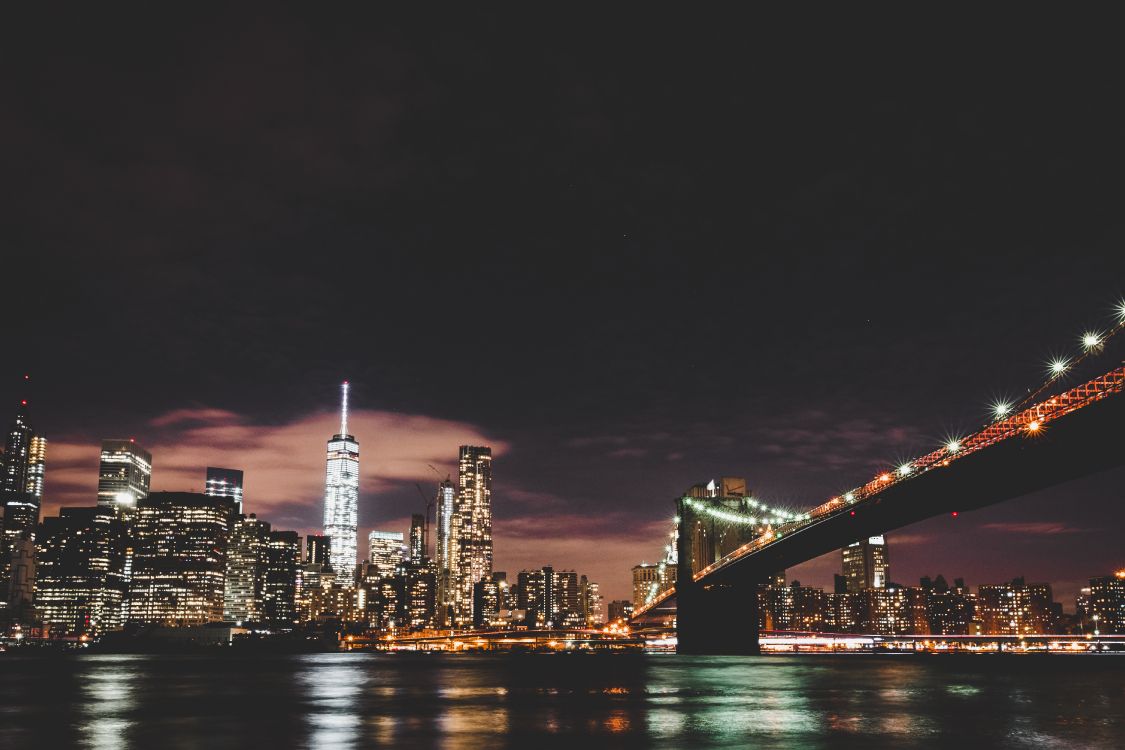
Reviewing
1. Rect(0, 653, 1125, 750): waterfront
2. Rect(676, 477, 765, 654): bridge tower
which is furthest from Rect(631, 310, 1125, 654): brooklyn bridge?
Rect(0, 653, 1125, 750): waterfront

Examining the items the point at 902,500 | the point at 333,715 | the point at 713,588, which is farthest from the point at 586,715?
the point at 713,588

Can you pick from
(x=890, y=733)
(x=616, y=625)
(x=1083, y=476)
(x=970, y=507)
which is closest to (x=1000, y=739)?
(x=890, y=733)

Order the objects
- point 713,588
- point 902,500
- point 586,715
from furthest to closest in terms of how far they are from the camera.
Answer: point 713,588 → point 902,500 → point 586,715

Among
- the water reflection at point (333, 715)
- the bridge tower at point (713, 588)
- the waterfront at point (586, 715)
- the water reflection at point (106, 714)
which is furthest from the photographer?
the bridge tower at point (713, 588)

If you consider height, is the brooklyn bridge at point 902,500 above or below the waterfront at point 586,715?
above

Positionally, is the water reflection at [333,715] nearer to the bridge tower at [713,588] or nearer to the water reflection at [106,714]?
the water reflection at [106,714]

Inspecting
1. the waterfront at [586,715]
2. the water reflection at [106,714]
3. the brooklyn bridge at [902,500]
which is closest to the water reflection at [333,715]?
the waterfront at [586,715]

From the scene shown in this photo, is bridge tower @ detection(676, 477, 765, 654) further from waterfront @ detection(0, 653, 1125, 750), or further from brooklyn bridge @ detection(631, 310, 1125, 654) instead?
waterfront @ detection(0, 653, 1125, 750)

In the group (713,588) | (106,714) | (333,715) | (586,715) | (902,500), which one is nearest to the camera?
(586,715)

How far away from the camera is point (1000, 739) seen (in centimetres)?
2698

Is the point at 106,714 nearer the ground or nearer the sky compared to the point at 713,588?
nearer the ground

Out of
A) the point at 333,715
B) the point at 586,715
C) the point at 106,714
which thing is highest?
the point at 586,715

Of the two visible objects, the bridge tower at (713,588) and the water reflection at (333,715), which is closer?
the water reflection at (333,715)

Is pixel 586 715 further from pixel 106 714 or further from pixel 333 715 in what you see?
pixel 106 714
